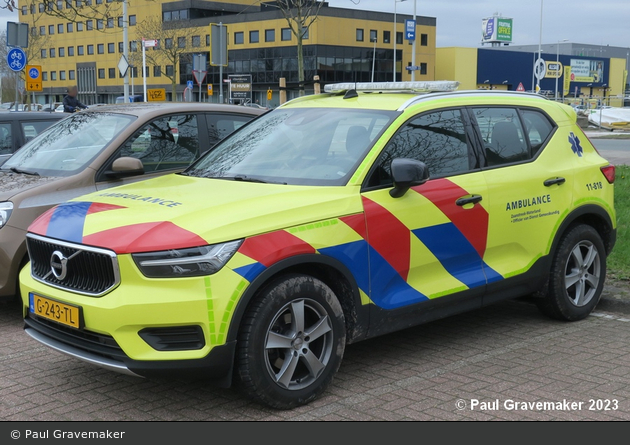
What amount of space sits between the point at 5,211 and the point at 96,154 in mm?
952

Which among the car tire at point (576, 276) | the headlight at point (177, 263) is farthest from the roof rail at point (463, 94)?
the headlight at point (177, 263)

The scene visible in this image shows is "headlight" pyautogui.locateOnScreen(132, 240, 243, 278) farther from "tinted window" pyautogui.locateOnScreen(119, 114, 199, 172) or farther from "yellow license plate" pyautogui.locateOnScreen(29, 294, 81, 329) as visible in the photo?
"tinted window" pyautogui.locateOnScreen(119, 114, 199, 172)

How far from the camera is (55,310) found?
173 inches

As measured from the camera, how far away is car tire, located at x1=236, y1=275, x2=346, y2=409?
4.13 m

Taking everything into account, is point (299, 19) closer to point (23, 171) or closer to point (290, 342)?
point (23, 171)

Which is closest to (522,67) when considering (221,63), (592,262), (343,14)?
(343,14)

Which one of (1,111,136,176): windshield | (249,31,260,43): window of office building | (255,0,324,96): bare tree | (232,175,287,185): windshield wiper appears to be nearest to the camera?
(232,175,287,185): windshield wiper

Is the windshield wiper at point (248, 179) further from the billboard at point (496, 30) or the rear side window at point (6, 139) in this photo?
the billboard at point (496, 30)

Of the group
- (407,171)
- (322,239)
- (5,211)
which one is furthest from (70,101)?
(322,239)

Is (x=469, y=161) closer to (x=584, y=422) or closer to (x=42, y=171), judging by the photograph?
(x=584, y=422)

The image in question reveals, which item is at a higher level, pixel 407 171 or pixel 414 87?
pixel 414 87

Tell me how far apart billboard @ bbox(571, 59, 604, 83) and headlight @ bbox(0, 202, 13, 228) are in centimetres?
10820

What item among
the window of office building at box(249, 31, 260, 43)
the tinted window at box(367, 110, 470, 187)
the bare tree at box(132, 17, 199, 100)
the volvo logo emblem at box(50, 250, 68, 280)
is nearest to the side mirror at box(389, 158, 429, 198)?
the tinted window at box(367, 110, 470, 187)

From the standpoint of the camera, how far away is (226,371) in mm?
4098
